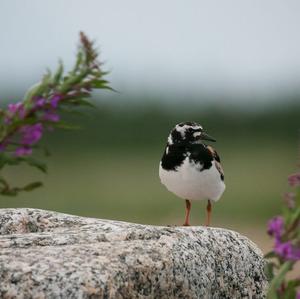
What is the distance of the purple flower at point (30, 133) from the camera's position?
3.38m

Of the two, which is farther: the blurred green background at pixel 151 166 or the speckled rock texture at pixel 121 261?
the blurred green background at pixel 151 166

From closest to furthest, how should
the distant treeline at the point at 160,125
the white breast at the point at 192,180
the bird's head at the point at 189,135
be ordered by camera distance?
1. the white breast at the point at 192,180
2. the bird's head at the point at 189,135
3. the distant treeline at the point at 160,125

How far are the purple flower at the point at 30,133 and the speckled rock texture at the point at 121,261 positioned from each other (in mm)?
1883

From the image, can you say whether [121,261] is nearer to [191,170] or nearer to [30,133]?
[30,133]

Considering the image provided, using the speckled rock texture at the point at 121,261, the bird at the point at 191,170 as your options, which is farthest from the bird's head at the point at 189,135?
the speckled rock texture at the point at 121,261

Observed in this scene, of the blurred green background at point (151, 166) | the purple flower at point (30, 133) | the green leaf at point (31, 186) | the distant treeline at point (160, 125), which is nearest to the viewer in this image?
the purple flower at point (30, 133)

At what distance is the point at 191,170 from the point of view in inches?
361

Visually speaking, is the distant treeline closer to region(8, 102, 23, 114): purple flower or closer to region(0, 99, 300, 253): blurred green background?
region(0, 99, 300, 253): blurred green background

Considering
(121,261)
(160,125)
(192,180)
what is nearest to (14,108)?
(121,261)

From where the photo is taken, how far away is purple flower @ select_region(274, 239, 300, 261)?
10.7ft

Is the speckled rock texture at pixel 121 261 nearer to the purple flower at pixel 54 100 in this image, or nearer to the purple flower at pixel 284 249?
the purple flower at pixel 54 100

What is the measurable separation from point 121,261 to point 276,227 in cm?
225

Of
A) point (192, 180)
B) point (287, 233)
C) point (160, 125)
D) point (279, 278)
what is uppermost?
point (160, 125)

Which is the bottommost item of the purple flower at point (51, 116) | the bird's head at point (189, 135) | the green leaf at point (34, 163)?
the green leaf at point (34, 163)
